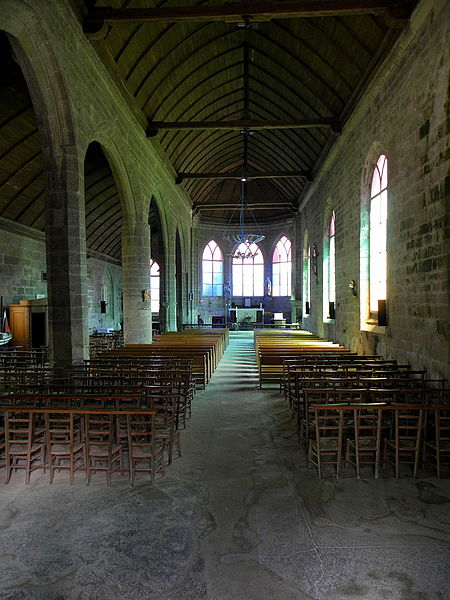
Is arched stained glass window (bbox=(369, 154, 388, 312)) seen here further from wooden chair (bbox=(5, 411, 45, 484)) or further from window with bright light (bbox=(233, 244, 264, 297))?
window with bright light (bbox=(233, 244, 264, 297))

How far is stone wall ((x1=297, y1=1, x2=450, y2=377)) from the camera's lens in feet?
20.3

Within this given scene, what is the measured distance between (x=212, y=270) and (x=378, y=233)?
1948 centimetres

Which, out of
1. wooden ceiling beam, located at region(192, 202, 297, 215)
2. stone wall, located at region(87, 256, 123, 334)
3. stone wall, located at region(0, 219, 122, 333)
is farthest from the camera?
wooden ceiling beam, located at region(192, 202, 297, 215)

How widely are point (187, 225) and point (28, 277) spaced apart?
11293mm

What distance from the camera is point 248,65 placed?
12.7 m

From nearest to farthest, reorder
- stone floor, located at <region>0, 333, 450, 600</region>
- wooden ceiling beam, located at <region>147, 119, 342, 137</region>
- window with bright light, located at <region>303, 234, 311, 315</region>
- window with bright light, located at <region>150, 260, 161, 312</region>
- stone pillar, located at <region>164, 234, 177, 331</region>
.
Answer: stone floor, located at <region>0, 333, 450, 600</region>
wooden ceiling beam, located at <region>147, 119, 342, 137</region>
stone pillar, located at <region>164, 234, 177, 331</region>
window with bright light, located at <region>303, 234, 311, 315</region>
window with bright light, located at <region>150, 260, 161, 312</region>

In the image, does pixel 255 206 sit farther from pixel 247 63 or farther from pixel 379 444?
pixel 379 444

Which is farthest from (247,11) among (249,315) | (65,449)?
(249,315)

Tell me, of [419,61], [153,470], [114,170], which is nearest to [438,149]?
[419,61]

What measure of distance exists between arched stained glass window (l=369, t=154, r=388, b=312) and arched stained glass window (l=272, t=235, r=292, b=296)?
1742 centimetres

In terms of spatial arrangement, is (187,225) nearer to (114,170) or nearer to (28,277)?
(28,277)

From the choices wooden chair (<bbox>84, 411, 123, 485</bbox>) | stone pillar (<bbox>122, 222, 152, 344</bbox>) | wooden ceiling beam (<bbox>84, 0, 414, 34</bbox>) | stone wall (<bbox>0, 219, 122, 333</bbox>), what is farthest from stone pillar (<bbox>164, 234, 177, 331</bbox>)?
wooden chair (<bbox>84, 411, 123, 485</bbox>)

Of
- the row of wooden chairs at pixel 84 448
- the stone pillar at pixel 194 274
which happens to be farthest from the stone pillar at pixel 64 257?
the stone pillar at pixel 194 274

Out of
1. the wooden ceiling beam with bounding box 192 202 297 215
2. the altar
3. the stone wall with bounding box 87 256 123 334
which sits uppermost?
the wooden ceiling beam with bounding box 192 202 297 215
